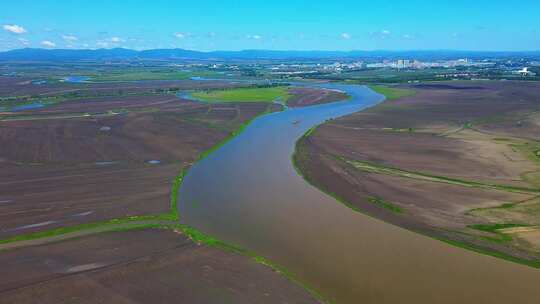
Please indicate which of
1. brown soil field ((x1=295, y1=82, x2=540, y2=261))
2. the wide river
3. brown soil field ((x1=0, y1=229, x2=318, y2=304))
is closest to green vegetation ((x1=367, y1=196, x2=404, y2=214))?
→ brown soil field ((x1=295, y1=82, x2=540, y2=261))

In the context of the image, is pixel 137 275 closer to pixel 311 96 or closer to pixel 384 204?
pixel 384 204

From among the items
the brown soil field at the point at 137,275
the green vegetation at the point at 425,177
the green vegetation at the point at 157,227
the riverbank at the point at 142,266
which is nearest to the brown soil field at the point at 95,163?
the green vegetation at the point at 157,227

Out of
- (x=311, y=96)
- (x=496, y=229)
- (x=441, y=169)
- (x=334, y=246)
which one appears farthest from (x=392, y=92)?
(x=334, y=246)

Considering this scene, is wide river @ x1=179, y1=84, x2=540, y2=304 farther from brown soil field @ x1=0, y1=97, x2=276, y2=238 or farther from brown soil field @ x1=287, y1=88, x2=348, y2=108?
brown soil field @ x1=287, y1=88, x2=348, y2=108

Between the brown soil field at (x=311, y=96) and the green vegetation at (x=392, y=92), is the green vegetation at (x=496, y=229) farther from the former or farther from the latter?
the green vegetation at (x=392, y=92)

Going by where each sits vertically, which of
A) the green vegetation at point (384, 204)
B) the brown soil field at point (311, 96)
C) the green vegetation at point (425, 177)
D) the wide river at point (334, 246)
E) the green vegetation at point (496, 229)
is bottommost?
the wide river at point (334, 246)
